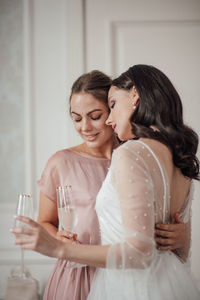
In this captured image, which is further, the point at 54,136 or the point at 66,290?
the point at 54,136

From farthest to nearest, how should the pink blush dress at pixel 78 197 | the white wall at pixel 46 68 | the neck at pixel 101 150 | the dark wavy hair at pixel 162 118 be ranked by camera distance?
the white wall at pixel 46 68, the neck at pixel 101 150, the pink blush dress at pixel 78 197, the dark wavy hair at pixel 162 118

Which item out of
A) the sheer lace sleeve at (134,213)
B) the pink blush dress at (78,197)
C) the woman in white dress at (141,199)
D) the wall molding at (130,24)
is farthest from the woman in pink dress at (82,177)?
the wall molding at (130,24)

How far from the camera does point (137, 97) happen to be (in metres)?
1.23

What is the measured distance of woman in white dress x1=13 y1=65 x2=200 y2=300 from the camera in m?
0.97

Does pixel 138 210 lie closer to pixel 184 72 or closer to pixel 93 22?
pixel 184 72

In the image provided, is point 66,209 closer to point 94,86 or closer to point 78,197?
point 78,197

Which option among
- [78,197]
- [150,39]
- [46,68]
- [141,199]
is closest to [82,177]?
[78,197]

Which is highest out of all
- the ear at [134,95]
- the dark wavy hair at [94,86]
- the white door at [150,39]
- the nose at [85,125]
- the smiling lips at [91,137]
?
the white door at [150,39]

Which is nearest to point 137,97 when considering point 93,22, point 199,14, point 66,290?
point 66,290

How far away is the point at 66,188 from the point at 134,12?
176 centimetres

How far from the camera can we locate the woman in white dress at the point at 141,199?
0.97 metres

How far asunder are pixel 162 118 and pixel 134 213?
0.40 m

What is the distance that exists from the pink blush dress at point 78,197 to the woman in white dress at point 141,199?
0.20m

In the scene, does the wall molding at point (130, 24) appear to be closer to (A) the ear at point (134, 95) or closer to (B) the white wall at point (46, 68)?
(B) the white wall at point (46, 68)
